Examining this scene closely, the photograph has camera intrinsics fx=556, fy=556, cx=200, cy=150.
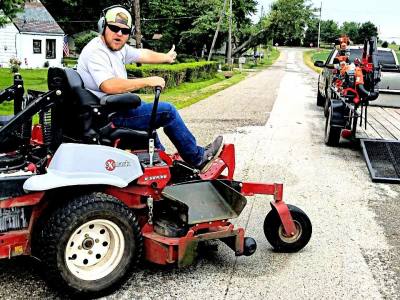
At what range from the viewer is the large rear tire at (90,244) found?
3840 mm

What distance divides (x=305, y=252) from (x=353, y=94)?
18.0 feet

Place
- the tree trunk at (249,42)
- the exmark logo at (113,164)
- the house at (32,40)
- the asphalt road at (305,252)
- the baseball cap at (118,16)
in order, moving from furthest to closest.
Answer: the tree trunk at (249,42) → the house at (32,40) → the baseball cap at (118,16) → the asphalt road at (305,252) → the exmark logo at (113,164)

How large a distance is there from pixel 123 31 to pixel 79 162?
45.9 inches

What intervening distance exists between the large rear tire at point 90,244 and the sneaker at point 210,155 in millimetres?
1062

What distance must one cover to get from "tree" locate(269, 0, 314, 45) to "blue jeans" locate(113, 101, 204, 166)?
59927 millimetres

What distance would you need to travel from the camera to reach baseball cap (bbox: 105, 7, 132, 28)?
4.42 m

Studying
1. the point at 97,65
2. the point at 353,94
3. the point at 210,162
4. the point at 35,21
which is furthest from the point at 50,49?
the point at 97,65

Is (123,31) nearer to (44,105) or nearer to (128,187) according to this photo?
(44,105)

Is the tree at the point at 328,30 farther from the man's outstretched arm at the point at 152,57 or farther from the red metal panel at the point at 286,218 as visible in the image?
the red metal panel at the point at 286,218

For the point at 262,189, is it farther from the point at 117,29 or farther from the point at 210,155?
the point at 117,29

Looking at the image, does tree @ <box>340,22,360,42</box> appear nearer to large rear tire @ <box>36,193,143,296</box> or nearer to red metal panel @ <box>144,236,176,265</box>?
red metal panel @ <box>144,236,176,265</box>

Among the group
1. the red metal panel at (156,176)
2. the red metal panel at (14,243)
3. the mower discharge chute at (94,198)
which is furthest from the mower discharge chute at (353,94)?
the red metal panel at (14,243)

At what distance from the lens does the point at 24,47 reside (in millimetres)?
41188

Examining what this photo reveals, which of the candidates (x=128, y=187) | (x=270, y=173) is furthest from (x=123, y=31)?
(x=270, y=173)
